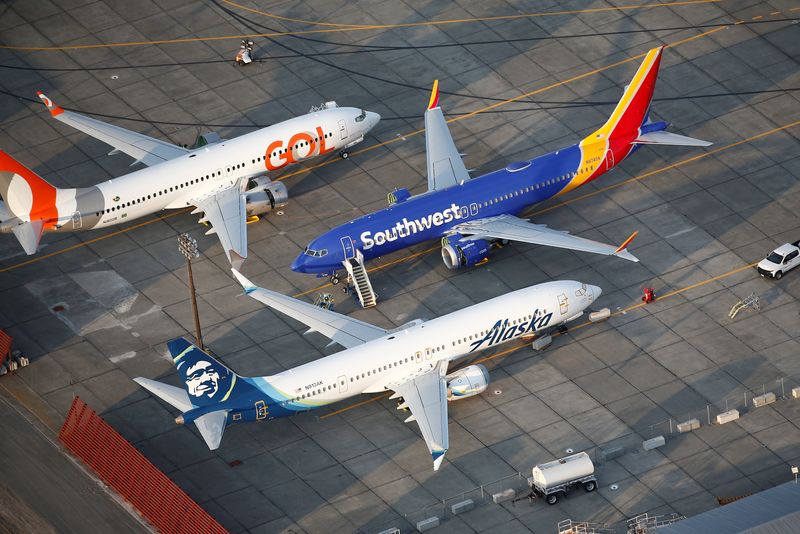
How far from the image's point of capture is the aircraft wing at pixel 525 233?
107m

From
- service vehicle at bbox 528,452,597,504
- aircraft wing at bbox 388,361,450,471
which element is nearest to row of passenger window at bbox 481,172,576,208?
aircraft wing at bbox 388,361,450,471

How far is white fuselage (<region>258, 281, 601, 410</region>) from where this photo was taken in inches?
3829

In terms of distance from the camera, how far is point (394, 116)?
12519 centimetres

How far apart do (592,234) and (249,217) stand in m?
24.1

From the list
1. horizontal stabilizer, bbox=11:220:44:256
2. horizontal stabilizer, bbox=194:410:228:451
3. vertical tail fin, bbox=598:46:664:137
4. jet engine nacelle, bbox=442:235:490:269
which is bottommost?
horizontal stabilizer, bbox=11:220:44:256

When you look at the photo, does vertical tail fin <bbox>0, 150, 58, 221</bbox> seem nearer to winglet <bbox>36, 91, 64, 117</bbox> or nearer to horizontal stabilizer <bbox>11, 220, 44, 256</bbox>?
horizontal stabilizer <bbox>11, 220, 44, 256</bbox>

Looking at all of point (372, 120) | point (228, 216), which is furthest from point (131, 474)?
point (372, 120)

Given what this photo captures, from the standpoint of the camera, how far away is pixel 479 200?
364 ft

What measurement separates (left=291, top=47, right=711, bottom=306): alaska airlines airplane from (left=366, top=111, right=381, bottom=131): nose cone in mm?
5267

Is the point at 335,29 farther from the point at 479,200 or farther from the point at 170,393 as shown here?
A: the point at 170,393

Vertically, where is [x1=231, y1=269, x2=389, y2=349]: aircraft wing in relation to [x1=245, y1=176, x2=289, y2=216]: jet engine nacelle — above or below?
above

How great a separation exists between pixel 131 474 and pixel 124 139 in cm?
3234

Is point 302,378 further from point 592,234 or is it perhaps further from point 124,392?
point 592,234

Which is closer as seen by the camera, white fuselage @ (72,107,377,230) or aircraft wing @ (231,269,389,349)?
aircraft wing @ (231,269,389,349)
